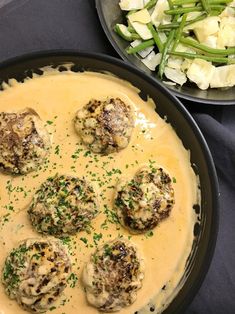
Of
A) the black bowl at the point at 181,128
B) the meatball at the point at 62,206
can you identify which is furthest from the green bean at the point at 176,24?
the meatball at the point at 62,206

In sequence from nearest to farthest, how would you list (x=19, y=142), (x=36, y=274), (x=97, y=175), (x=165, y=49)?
(x=36, y=274), (x=19, y=142), (x=97, y=175), (x=165, y=49)

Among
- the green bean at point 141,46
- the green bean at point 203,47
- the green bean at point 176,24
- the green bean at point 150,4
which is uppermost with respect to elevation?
the green bean at point 150,4

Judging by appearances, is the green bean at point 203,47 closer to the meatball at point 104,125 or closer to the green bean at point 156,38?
the green bean at point 156,38

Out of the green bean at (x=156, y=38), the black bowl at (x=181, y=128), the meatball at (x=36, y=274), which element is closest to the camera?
the meatball at (x=36, y=274)

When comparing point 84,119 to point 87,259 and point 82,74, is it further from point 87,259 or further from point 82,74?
point 87,259

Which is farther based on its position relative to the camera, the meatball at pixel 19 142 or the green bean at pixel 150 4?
the green bean at pixel 150 4

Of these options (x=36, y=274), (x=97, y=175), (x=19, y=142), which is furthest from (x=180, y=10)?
(x=36, y=274)

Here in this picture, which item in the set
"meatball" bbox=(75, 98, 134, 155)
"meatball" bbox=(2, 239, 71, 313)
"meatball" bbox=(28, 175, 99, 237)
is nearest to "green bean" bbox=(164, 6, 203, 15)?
"meatball" bbox=(75, 98, 134, 155)

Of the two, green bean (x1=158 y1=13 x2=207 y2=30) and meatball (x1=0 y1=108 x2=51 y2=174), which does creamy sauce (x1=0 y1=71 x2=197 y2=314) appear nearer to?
meatball (x1=0 y1=108 x2=51 y2=174)

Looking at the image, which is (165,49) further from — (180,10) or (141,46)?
(180,10)
